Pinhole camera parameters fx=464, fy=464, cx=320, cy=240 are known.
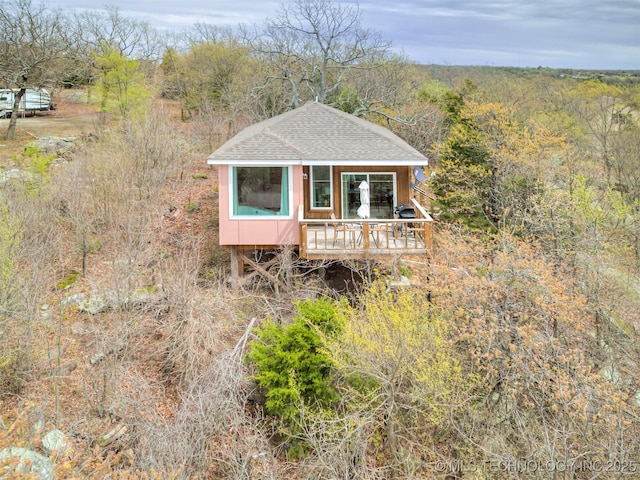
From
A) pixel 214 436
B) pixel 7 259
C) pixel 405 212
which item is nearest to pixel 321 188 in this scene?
pixel 405 212

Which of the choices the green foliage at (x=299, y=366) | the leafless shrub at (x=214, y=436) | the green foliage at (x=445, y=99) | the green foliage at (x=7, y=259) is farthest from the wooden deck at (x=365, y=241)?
the green foliage at (x=445, y=99)

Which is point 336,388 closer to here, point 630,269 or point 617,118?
point 630,269

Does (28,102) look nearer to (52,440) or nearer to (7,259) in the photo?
(7,259)

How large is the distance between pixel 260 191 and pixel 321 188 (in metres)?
2.82

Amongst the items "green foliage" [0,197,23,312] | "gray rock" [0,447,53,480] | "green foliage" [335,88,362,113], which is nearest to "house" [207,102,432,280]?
"green foliage" [0,197,23,312]

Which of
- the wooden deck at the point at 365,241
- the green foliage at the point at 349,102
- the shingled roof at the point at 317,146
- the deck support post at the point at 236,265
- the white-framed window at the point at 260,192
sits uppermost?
the green foliage at the point at 349,102

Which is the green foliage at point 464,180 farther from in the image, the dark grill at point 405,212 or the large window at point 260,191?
the large window at point 260,191

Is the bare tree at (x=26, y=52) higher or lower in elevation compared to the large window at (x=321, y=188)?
higher

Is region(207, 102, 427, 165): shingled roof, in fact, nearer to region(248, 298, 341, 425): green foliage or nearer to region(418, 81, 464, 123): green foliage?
region(248, 298, 341, 425): green foliage

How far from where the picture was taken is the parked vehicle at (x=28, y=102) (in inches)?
1265

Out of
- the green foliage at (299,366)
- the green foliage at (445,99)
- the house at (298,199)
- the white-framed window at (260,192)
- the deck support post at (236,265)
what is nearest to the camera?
the green foliage at (299,366)

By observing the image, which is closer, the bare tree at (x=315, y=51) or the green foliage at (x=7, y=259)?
the green foliage at (x=7, y=259)

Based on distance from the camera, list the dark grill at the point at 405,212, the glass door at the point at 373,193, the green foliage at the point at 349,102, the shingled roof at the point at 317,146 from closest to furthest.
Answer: the shingled roof at the point at 317,146
the dark grill at the point at 405,212
the glass door at the point at 373,193
the green foliage at the point at 349,102

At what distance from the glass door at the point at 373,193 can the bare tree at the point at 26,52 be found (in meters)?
21.5
